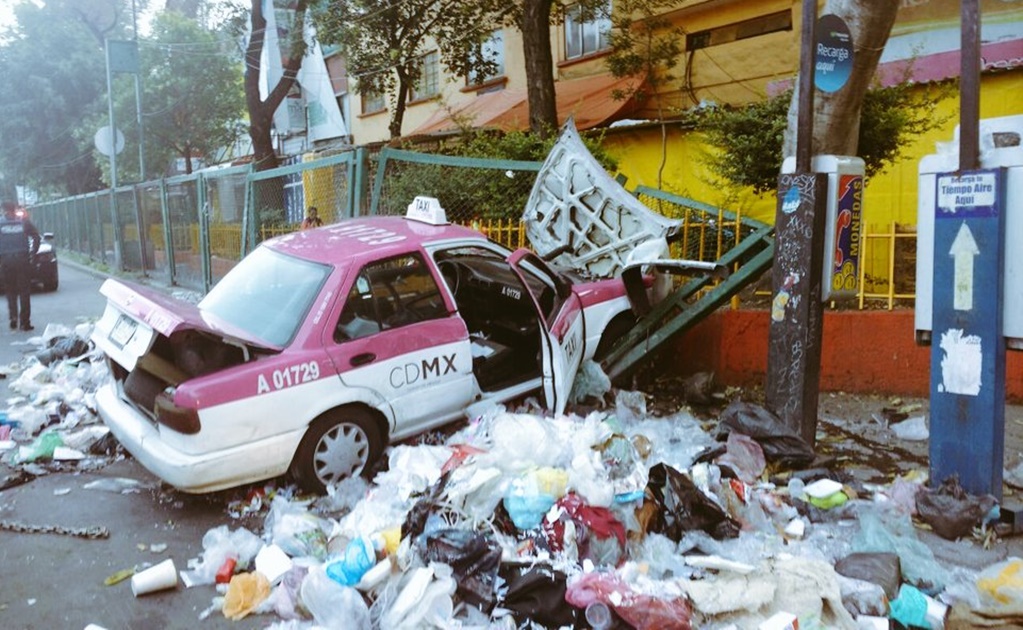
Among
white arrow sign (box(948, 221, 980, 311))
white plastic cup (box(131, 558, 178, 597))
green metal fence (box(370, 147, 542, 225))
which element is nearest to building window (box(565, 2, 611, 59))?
green metal fence (box(370, 147, 542, 225))

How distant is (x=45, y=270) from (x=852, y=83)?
1527 centimetres

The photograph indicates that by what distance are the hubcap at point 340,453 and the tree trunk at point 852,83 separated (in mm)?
3659

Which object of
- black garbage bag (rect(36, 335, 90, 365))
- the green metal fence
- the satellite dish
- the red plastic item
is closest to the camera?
the red plastic item

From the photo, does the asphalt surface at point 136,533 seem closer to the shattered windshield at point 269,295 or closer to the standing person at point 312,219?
the shattered windshield at point 269,295

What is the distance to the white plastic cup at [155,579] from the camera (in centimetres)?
394

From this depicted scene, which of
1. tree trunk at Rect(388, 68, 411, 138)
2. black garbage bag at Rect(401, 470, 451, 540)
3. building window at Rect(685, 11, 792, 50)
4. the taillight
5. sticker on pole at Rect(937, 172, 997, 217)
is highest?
building window at Rect(685, 11, 792, 50)

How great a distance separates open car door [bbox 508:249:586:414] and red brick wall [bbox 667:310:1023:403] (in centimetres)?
158

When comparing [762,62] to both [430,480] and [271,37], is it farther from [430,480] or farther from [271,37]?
[271,37]

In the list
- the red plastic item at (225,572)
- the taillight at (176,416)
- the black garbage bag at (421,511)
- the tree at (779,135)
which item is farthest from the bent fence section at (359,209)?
the red plastic item at (225,572)

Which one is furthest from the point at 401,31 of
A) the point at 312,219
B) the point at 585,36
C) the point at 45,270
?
the point at 45,270

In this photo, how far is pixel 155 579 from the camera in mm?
3953

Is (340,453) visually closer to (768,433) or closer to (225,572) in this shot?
Answer: (225,572)

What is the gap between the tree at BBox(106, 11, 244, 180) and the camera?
87.7 ft

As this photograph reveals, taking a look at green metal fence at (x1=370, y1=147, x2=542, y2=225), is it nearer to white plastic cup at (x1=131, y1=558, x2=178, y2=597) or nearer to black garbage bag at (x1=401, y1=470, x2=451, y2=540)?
black garbage bag at (x1=401, y1=470, x2=451, y2=540)
